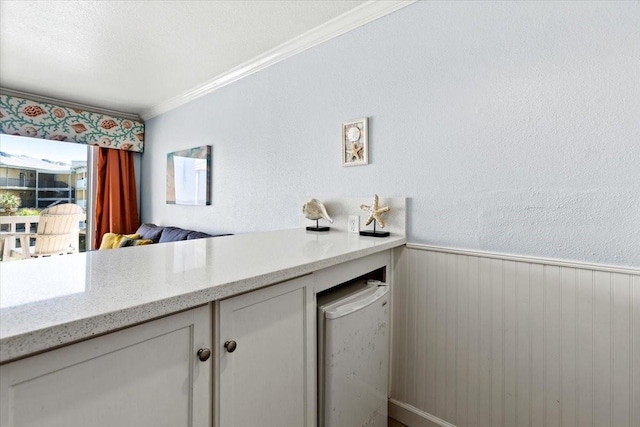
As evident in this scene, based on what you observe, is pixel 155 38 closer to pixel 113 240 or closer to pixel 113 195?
pixel 113 240

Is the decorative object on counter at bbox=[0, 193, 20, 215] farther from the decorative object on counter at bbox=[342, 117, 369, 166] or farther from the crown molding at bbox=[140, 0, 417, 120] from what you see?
the decorative object on counter at bbox=[342, 117, 369, 166]

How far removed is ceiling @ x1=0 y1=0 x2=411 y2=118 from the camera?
179cm

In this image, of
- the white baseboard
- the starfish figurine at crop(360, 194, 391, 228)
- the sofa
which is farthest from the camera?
the sofa

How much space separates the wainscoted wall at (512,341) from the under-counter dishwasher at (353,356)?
27cm

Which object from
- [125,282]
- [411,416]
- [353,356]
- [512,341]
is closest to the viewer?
[125,282]

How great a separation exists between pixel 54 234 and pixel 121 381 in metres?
3.91

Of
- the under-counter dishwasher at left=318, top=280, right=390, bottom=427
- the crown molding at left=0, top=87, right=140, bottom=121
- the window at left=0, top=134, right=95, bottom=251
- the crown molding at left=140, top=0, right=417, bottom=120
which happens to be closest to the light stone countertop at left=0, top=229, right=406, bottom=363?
the under-counter dishwasher at left=318, top=280, right=390, bottom=427

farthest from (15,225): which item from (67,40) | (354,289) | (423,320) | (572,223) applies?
(572,223)

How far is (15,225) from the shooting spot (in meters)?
3.33

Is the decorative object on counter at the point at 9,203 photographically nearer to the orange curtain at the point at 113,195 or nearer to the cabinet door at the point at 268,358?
the orange curtain at the point at 113,195

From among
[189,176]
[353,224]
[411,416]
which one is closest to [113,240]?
[189,176]

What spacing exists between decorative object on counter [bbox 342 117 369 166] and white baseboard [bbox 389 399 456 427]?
4.39 feet

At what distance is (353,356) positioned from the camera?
1.19 metres

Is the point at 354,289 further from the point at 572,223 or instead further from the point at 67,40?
the point at 67,40
